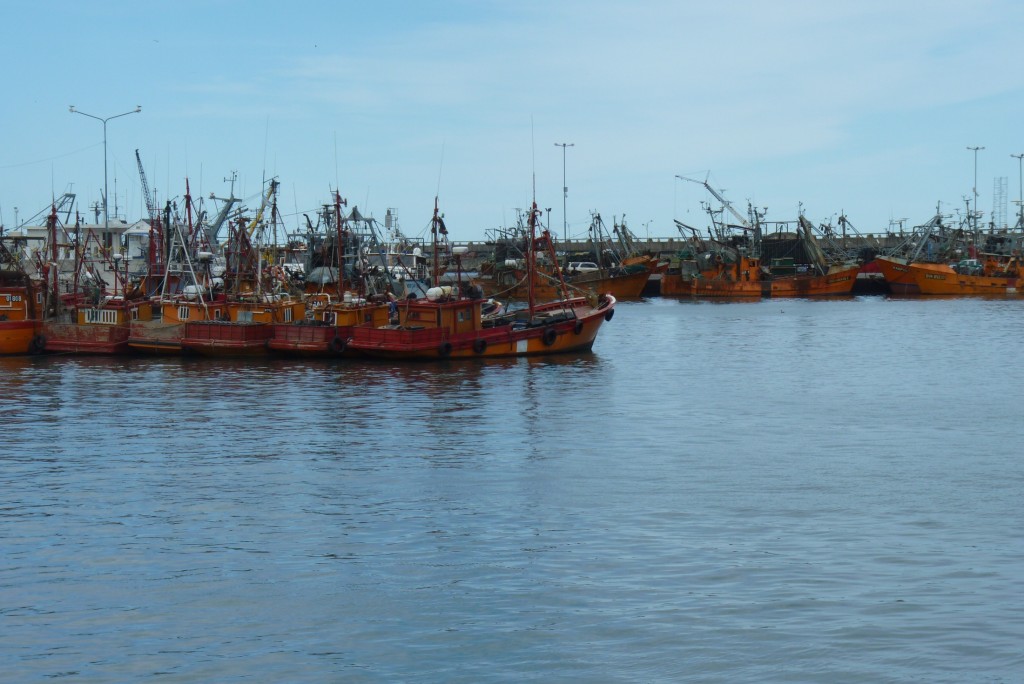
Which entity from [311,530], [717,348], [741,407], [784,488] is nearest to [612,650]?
[311,530]

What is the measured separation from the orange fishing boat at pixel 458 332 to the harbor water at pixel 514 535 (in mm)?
8986

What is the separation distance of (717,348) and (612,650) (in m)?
46.8

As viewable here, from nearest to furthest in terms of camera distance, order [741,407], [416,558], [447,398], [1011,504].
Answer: [416,558] < [1011,504] < [741,407] < [447,398]

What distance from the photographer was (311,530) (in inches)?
810

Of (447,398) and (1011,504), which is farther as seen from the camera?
(447,398)

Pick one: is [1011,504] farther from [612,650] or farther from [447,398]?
[447,398]

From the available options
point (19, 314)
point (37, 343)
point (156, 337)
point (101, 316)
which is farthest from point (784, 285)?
point (37, 343)

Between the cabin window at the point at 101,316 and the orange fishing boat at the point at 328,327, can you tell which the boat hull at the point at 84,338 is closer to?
the cabin window at the point at 101,316

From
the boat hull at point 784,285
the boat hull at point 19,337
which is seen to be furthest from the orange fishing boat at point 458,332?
the boat hull at point 784,285

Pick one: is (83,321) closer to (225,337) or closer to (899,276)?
(225,337)

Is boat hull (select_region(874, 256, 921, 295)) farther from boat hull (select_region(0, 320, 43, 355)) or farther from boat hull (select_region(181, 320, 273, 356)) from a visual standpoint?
boat hull (select_region(0, 320, 43, 355))

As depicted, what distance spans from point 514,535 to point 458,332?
3049cm

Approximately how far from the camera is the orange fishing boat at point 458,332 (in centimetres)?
4975

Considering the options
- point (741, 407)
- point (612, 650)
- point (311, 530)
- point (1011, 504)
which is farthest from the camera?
point (741, 407)
